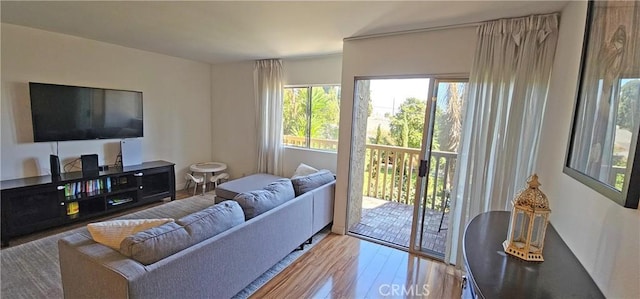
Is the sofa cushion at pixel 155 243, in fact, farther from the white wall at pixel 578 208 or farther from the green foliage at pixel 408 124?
the green foliage at pixel 408 124

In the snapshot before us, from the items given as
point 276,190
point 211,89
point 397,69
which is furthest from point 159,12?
point 211,89

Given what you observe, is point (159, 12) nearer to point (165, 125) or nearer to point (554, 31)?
point (165, 125)

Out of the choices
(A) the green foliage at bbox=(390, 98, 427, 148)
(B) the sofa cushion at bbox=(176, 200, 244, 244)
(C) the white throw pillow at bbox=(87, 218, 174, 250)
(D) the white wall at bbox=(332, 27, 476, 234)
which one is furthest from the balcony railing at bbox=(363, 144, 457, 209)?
(C) the white throw pillow at bbox=(87, 218, 174, 250)

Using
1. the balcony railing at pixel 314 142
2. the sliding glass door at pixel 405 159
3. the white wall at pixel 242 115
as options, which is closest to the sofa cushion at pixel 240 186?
the white wall at pixel 242 115

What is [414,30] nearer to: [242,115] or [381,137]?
[381,137]

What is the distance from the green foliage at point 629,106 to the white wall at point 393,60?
149 cm

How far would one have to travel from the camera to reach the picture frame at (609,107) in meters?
0.91

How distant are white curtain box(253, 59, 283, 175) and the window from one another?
16 centimetres

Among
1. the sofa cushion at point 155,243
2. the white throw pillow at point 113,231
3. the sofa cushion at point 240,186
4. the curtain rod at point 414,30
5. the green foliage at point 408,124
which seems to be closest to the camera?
the sofa cushion at point 155,243

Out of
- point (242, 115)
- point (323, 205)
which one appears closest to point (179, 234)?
point (323, 205)

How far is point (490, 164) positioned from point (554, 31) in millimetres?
1103

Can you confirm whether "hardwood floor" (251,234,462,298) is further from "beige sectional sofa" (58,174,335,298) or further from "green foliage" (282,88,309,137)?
"green foliage" (282,88,309,137)

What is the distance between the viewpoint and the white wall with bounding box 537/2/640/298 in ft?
2.89

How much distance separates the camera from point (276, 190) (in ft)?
8.44
